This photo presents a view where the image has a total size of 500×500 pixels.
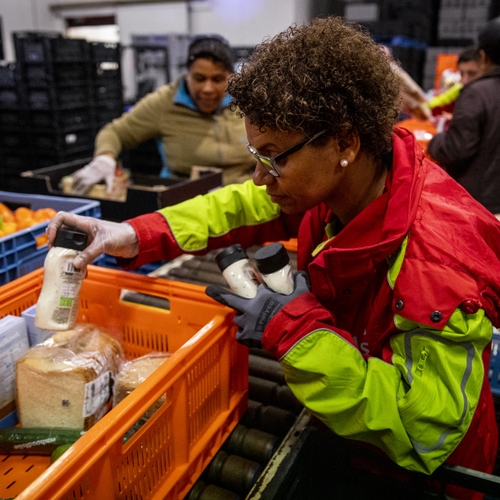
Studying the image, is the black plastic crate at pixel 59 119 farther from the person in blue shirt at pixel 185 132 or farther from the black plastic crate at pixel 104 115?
the person in blue shirt at pixel 185 132

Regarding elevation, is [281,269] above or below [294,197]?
below

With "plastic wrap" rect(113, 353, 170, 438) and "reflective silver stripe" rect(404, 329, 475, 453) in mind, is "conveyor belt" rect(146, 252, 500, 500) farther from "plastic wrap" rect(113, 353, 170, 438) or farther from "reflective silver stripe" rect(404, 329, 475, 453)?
"plastic wrap" rect(113, 353, 170, 438)

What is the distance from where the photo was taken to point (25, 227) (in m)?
2.00

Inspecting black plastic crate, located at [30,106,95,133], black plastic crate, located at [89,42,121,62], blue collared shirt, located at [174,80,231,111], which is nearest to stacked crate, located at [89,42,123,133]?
black plastic crate, located at [89,42,121,62]

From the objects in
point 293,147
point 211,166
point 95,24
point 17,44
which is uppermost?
point 95,24

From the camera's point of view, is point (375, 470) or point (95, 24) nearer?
point (375, 470)

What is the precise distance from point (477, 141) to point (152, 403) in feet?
7.98

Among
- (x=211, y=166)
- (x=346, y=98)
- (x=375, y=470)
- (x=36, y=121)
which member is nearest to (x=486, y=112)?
(x=211, y=166)

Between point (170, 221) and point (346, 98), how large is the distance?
0.68 m

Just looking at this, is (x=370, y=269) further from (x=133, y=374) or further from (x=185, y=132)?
(x=185, y=132)

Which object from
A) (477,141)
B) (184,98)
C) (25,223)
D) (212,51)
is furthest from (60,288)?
(477,141)

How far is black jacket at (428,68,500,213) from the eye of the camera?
8.52ft

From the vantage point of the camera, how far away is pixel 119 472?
88 cm

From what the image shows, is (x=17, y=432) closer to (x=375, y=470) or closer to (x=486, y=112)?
(x=375, y=470)
